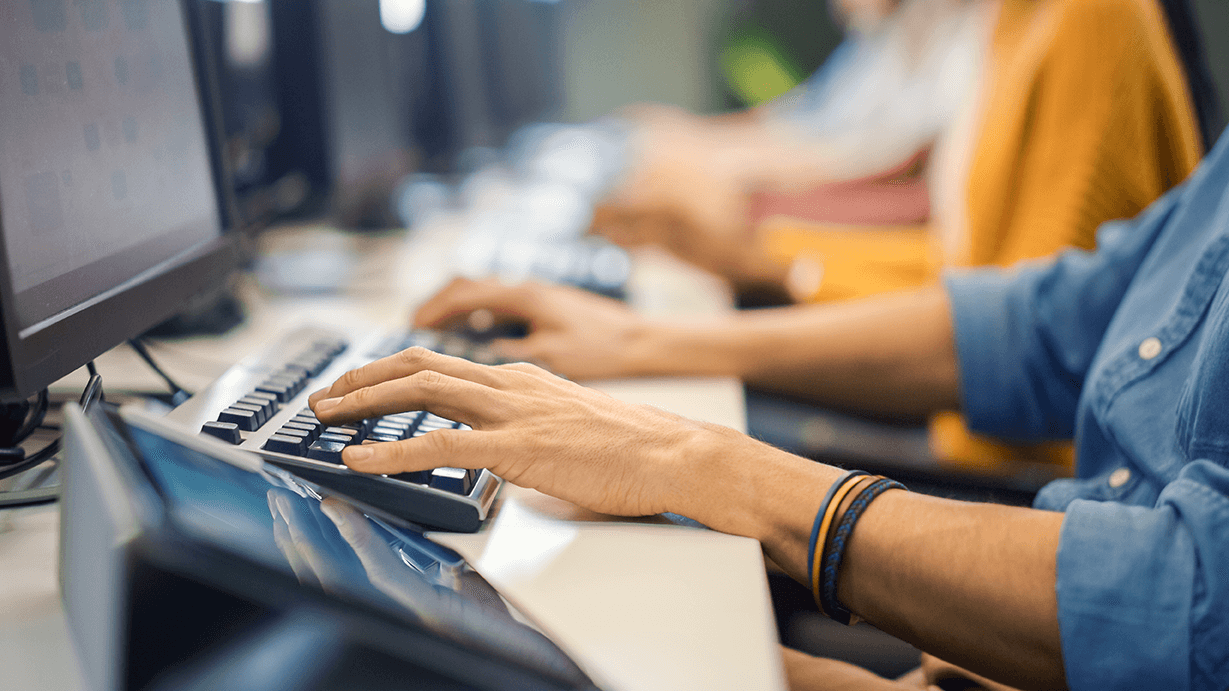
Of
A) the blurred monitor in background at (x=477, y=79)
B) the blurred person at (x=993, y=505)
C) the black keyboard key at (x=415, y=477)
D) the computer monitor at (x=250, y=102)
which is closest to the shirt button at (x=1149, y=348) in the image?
the blurred person at (x=993, y=505)

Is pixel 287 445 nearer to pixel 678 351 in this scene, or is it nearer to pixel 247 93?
pixel 678 351

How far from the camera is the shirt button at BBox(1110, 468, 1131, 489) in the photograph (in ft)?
1.74

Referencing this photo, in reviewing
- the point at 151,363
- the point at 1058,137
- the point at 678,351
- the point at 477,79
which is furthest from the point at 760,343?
the point at 477,79

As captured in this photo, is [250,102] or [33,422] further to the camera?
[250,102]

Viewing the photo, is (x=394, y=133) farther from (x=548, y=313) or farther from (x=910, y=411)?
(x=910, y=411)

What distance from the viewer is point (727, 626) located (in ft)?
1.16

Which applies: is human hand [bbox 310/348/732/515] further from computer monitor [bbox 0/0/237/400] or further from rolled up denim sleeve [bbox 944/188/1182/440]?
rolled up denim sleeve [bbox 944/188/1182/440]

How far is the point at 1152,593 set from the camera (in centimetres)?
39

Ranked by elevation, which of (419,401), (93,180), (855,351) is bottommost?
(855,351)

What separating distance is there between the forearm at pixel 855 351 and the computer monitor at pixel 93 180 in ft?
1.41

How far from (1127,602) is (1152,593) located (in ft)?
0.04

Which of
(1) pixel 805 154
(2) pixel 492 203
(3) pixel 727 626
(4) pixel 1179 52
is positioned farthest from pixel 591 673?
(1) pixel 805 154

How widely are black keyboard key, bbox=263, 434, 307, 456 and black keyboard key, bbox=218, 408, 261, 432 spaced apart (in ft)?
0.07

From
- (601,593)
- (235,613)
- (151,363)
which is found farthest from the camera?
(151,363)
